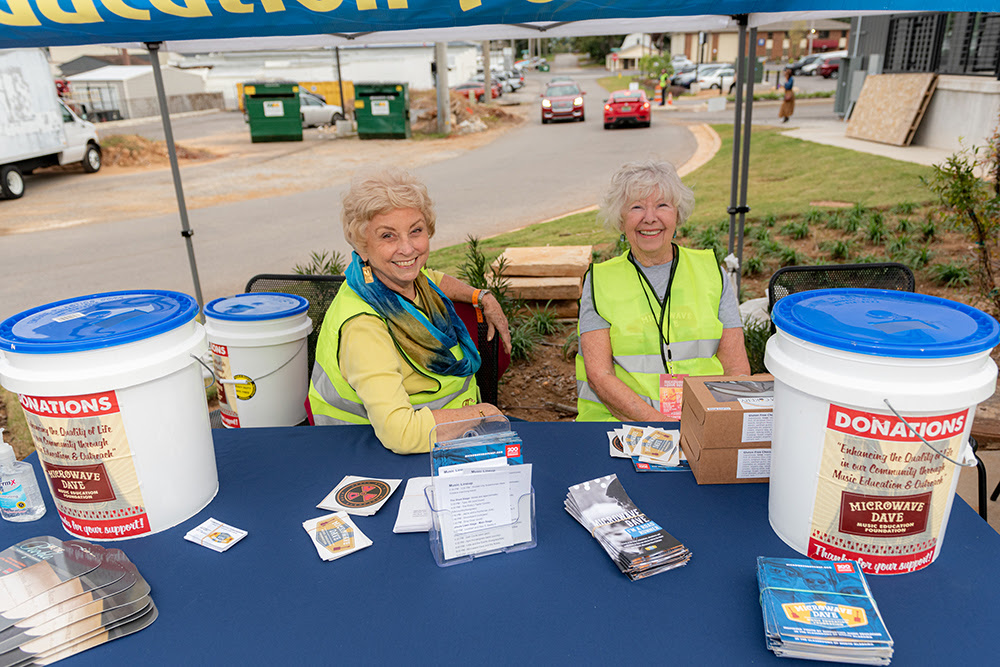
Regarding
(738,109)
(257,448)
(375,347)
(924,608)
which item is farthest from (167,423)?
(738,109)

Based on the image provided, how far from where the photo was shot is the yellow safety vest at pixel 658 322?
2.52m

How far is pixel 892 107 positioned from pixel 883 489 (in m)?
14.9

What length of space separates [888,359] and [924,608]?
1.54 feet

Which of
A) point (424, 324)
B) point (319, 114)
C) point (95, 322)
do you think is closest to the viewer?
point (95, 322)

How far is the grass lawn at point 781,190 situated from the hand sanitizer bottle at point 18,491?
4307 mm

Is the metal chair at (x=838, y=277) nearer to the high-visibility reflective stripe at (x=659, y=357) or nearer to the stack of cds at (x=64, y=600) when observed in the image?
the high-visibility reflective stripe at (x=659, y=357)

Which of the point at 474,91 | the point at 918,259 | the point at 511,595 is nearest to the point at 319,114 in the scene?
the point at 474,91

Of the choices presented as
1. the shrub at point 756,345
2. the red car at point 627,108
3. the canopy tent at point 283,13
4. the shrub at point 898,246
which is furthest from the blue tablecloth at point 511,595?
the red car at point 627,108

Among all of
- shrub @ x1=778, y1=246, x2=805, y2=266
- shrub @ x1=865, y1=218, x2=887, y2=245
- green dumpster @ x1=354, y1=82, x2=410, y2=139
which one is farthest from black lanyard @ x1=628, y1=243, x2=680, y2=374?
green dumpster @ x1=354, y1=82, x2=410, y2=139

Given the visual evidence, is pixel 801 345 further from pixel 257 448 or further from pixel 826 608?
pixel 257 448

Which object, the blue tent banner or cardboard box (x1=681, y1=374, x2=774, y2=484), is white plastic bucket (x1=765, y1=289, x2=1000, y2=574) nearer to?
cardboard box (x1=681, y1=374, x2=774, y2=484)

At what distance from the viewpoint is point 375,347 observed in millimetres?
1933

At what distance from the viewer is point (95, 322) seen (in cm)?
145

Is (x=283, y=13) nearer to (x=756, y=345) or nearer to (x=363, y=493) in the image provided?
(x=363, y=493)
